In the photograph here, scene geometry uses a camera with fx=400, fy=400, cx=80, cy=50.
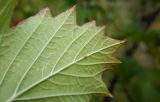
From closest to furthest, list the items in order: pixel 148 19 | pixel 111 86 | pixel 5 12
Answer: pixel 5 12, pixel 111 86, pixel 148 19

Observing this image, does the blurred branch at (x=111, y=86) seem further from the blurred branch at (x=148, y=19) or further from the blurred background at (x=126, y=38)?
the blurred branch at (x=148, y=19)

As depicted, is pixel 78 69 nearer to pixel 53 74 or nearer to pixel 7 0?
pixel 53 74

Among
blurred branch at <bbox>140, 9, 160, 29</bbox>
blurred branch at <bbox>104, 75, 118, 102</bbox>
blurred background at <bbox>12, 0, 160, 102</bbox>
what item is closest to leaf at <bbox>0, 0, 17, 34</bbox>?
blurred background at <bbox>12, 0, 160, 102</bbox>

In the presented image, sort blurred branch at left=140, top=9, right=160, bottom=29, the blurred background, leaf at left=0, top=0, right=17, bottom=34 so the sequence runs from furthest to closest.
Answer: blurred branch at left=140, top=9, right=160, bottom=29 < the blurred background < leaf at left=0, top=0, right=17, bottom=34

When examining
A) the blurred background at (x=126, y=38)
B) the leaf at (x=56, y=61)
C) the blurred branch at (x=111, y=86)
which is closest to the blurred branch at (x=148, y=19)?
the blurred background at (x=126, y=38)

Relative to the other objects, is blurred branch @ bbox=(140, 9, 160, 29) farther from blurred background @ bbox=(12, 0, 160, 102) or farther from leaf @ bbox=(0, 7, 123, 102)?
leaf @ bbox=(0, 7, 123, 102)

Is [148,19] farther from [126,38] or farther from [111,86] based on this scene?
[111,86]

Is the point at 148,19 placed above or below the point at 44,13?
below

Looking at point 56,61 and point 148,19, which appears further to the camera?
point 148,19

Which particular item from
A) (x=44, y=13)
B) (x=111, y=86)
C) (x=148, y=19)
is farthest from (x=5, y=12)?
(x=148, y=19)
